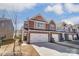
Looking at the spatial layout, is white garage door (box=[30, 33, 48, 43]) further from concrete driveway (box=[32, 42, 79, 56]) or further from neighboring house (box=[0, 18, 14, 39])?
neighboring house (box=[0, 18, 14, 39])

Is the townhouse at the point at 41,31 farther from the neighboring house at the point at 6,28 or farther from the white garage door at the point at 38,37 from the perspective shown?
the neighboring house at the point at 6,28

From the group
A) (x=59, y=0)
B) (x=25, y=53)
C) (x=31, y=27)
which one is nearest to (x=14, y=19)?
(x=31, y=27)

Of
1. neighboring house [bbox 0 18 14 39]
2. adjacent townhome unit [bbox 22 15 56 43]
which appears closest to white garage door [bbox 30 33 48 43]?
adjacent townhome unit [bbox 22 15 56 43]

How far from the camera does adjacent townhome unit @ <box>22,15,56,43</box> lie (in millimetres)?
1749

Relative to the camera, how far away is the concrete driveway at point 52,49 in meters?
1.71

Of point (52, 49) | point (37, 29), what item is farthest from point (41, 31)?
point (52, 49)

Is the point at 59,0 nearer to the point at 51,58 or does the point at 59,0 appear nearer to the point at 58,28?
the point at 58,28

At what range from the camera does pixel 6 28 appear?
5.70 feet

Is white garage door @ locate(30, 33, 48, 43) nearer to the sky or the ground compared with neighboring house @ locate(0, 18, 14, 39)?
nearer to the ground

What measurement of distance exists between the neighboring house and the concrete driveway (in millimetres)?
264

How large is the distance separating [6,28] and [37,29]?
0.31m

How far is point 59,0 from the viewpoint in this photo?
175cm

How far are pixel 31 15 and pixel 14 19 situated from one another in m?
0.17

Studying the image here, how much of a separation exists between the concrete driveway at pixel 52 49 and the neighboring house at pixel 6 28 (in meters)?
0.26
